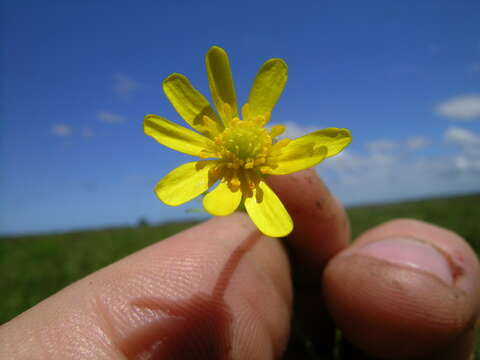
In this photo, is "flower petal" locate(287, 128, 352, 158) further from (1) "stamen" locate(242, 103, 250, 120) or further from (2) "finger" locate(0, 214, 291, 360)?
(2) "finger" locate(0, 214, 291, 360)

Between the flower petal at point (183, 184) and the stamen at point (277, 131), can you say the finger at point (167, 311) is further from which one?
the stamen at point (277, 131)

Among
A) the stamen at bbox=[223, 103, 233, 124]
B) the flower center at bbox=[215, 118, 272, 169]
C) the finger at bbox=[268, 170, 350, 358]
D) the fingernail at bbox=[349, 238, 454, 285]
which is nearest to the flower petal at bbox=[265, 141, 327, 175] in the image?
the flower center at bbox=[215, 118, 272, 169]

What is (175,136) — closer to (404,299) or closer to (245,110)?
(245,110)

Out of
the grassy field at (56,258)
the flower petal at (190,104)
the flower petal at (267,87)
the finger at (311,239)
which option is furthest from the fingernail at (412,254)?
the grassy field at (56,258)

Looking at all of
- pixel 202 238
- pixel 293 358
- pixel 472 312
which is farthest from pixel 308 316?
pixel 202 238

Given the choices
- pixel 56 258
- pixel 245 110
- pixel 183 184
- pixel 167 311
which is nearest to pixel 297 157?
pixel 245 110

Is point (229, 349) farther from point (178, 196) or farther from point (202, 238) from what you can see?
point (178, 196)
